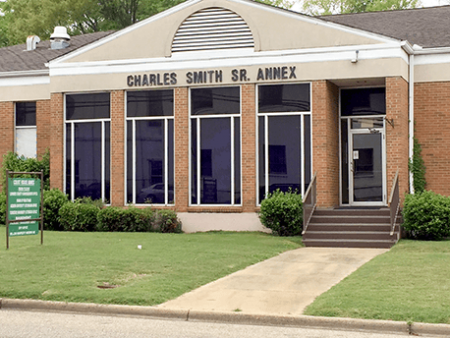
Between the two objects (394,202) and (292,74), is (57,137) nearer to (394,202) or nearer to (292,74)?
(292,74)

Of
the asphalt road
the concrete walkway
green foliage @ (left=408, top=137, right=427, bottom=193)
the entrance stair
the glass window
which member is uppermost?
the glass window

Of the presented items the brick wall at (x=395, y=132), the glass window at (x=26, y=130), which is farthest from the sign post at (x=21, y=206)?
the glass window at (x=26, y=130)

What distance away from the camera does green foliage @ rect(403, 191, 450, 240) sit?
18375 millimetres

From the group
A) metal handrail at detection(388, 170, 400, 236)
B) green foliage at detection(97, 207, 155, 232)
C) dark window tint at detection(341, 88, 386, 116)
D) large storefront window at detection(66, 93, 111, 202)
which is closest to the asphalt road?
metal handrail at detection(388, 170, 400, 236)

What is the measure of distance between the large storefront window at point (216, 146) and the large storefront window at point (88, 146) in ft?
9.68

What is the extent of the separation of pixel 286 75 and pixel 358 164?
12.6 feet

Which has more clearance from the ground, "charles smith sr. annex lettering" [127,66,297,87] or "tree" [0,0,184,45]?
"tree" [0,0,184,45]

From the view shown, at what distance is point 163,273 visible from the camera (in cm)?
1295

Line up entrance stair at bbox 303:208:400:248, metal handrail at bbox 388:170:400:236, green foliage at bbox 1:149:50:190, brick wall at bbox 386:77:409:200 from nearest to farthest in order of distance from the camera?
metal handrail at bbox 388:170:400:236, entrance stair at bbox 303:208:400:248, brick wall at bbox 386:77:409:200, green foliage at bbox 1:149:50:190

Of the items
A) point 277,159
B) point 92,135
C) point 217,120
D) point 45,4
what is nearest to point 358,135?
point 277,159

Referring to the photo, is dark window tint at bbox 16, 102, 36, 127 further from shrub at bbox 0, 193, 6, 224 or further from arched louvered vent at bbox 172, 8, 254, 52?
arched louvered vent at bbox 172, 8, 254, 52

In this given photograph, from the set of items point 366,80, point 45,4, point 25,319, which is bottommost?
point 25,319

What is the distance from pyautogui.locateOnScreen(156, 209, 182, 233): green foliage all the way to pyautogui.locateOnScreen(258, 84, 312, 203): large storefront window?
2.60 m

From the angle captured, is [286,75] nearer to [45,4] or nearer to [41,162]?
[41,162]
